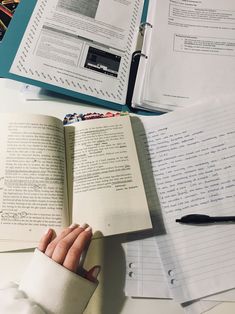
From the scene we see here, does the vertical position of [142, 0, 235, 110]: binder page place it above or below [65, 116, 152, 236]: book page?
above

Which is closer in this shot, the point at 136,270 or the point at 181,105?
the point at 136,270

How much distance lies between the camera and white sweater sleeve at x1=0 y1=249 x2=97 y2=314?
15.4 inches

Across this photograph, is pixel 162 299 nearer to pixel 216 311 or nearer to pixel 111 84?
pixel 216 311

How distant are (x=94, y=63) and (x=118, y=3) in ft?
0.64

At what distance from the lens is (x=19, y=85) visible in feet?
2.12

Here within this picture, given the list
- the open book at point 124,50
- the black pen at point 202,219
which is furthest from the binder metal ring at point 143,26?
the black pen at point 202,219

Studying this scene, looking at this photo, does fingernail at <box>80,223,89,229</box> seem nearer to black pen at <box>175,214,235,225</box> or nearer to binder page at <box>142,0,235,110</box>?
black pen at <box>175,214,235,225</box>

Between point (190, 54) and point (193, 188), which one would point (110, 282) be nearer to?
point (193, 188)

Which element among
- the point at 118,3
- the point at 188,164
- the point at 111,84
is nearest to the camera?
the point at 188,164

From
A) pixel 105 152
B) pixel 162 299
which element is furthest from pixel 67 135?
pixel 162 299

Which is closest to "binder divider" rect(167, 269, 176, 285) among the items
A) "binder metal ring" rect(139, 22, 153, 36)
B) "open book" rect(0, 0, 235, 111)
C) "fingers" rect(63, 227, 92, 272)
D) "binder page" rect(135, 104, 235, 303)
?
"binder page" rect(135, 104, 235, 303)

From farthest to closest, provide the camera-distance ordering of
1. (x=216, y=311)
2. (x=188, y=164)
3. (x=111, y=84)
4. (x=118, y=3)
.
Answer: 1. (x=118, y=3)
2. (x=111, y=84)
3. (x=188, y=164)
4. (x=216, y=311)

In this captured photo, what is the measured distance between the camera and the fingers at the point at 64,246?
1.40 feet

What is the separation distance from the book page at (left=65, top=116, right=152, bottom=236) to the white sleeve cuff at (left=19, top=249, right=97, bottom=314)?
7cm
